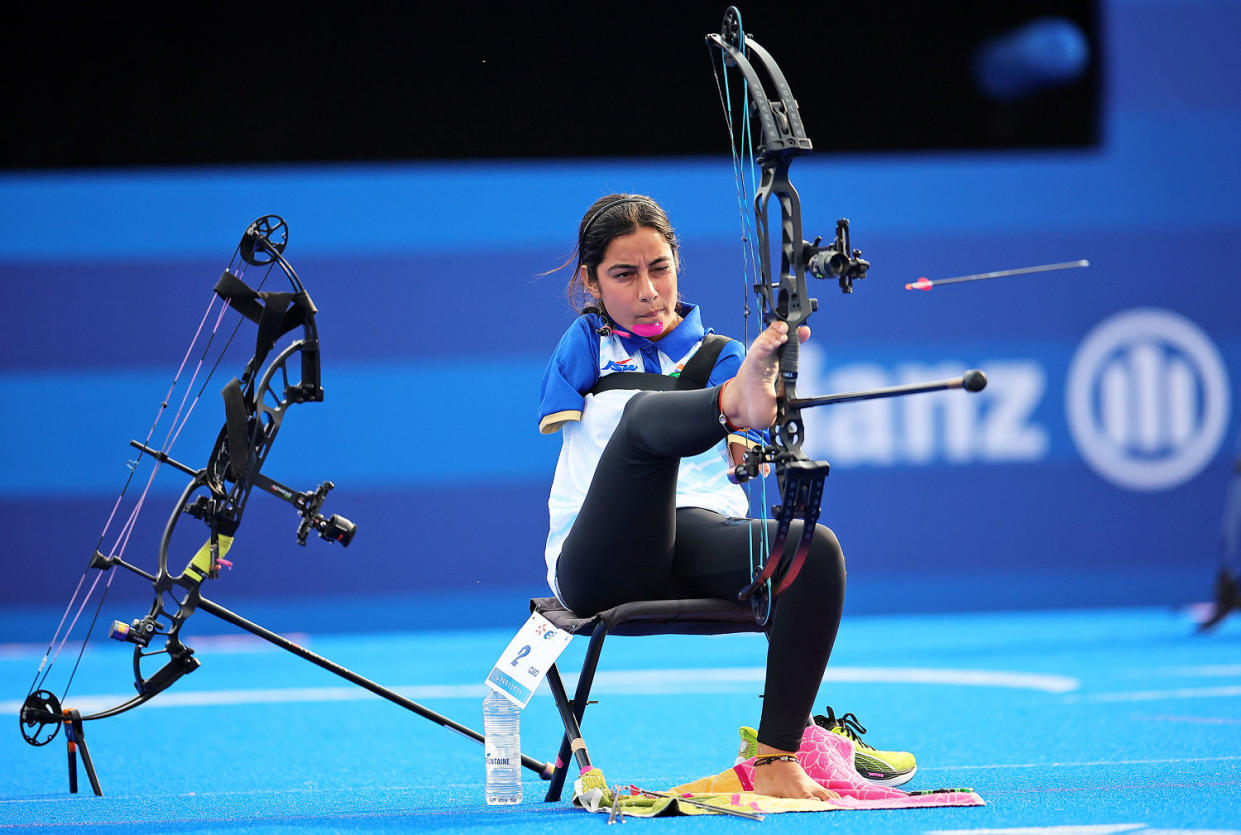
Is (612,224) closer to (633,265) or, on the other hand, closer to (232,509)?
(633,265)

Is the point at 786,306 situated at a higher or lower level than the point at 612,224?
lower

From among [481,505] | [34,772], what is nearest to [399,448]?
[481,505]

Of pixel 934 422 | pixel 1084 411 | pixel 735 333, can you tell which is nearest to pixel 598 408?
pixel 735 333

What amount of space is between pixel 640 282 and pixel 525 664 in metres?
0.70

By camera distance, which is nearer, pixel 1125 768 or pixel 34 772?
pixel 1125 768

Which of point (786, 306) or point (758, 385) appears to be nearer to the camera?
point (758, 385)

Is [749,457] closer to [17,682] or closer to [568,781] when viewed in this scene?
[568,781]

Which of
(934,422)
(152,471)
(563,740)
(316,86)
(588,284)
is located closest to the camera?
(563,740)

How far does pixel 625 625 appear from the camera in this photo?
2.34 m

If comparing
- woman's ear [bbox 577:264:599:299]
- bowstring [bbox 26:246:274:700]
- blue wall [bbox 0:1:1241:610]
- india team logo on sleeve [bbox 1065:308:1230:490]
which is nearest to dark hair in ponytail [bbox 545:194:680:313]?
woman's ear [bbox 577:264:599:299]

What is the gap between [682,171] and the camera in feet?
20.3

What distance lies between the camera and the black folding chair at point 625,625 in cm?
230

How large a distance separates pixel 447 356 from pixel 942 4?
2680 millimetres

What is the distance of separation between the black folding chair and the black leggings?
0.16 feet
